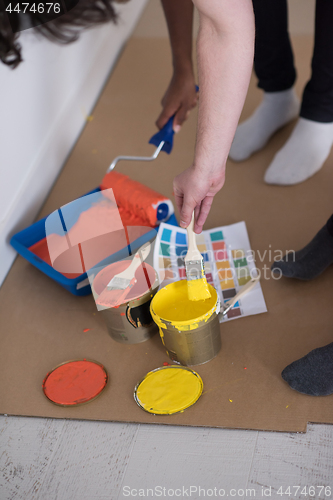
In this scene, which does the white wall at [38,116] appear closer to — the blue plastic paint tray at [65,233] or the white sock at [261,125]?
the blue plastic paint tray at [65,233]

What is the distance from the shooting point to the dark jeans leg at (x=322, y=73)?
1.26 meters

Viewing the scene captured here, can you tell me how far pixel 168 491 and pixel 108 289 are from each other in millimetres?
405

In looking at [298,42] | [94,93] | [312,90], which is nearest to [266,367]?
[312,90]

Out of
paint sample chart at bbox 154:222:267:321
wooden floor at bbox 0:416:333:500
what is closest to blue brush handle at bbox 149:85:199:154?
paint sample chart at bbox 154:222:267:321

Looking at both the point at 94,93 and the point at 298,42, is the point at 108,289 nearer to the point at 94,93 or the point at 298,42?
the point at 94,93

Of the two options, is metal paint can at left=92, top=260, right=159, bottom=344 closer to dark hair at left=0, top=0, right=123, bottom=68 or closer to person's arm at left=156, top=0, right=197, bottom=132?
person's arm at left=156, top=0, right=197, bottom=132

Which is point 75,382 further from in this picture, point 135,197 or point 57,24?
point 57,24

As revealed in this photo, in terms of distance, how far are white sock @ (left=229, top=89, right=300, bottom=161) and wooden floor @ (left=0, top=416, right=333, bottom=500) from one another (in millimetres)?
953

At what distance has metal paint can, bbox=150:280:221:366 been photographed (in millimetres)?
936

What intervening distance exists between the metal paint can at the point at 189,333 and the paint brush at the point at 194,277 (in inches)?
0.9

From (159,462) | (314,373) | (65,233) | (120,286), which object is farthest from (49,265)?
(314,373)

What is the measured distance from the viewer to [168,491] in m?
0.83

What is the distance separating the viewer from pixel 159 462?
869mm

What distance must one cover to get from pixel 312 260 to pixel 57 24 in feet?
3.81
